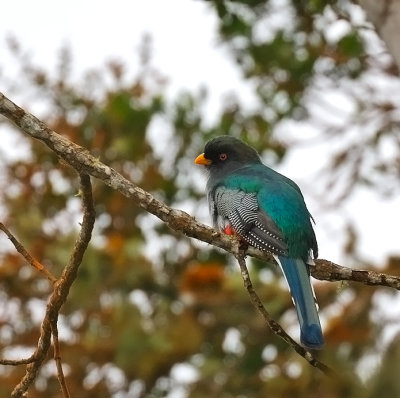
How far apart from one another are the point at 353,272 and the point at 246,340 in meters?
4.08

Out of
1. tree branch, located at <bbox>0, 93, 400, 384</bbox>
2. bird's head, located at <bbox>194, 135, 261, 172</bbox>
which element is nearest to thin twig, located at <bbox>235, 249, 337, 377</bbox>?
tree branch, located at <bbox>0, 93, 400, 384</bbox>

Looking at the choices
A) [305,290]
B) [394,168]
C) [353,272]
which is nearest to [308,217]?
[305,290]

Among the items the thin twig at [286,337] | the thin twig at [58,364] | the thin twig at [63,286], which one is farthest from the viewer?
the thin twig at [63,286]

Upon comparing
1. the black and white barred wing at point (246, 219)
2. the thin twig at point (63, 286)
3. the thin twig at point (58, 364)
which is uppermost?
the black and white barred wing at point (246, 219)

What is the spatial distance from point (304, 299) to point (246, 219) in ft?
2.02

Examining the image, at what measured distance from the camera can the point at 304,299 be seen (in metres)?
3.45

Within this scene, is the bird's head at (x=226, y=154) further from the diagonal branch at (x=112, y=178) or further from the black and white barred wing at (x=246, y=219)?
the diagonal branch at (x=112, y=178)

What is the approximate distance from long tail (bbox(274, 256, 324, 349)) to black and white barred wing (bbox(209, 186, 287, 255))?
0.09 meters

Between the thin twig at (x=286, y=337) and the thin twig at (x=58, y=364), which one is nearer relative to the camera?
the thin twig at (x=286, y=337)

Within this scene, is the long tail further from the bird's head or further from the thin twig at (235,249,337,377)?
the bird's head

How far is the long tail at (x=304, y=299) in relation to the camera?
10.5ft

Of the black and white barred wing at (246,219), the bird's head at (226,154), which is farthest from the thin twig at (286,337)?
the bird's head at (226,154)

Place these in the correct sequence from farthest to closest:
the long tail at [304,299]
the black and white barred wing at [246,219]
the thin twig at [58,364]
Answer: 1. the black and white barred wing at [246,219]
2. the long tail at [304,299]
3. the thin twig at [58,364]

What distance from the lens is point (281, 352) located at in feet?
23.4
